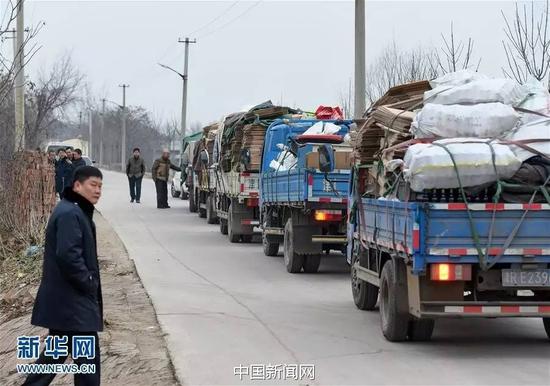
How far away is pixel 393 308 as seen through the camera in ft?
29.3

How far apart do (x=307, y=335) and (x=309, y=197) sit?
477cm

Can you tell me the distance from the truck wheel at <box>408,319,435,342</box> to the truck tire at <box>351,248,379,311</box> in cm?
186

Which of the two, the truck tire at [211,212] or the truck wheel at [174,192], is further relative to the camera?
the truck wheel at [174,192]

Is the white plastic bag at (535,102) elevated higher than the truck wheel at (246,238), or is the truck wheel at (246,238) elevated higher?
the white plastic bag at (535,102)

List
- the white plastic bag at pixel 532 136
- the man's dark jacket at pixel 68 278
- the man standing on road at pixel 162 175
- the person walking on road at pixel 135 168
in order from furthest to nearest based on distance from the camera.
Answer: the person walking on road at pixel 135 168, the man standing on road at pixel 162 175, the white plastic bag at pixel 532 136, the man's dark jacket at pixel 68 278

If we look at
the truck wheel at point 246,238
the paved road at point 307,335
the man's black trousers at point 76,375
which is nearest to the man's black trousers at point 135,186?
the truck wheel at point 246,238

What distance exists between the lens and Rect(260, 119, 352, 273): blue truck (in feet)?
46.8

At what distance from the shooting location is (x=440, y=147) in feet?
27.2

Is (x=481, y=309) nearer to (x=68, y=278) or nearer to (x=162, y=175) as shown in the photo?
(x=68, y=278)

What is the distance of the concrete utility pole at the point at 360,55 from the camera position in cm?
2077

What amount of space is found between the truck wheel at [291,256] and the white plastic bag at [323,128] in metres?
1.98

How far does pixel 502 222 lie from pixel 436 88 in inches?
74.9

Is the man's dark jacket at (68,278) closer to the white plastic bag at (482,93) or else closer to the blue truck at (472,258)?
the blue truck at (472,258)

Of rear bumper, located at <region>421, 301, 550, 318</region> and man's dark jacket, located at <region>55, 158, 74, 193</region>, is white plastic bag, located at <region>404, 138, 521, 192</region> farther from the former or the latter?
man's dark jacket, located at <region>55, 158, 74, 193</region>
